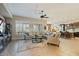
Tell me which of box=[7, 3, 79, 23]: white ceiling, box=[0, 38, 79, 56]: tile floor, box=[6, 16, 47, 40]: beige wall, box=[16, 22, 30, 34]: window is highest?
box=[7, 3, 79, 23]: white ceiling

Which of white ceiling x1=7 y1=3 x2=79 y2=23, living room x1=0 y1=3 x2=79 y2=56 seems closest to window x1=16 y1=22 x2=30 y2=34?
living room x1=0 y1=3 x2=79 y2=56

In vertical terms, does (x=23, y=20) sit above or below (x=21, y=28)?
above

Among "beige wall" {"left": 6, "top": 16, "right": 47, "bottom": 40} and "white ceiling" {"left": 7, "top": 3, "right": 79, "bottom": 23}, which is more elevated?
"white ceiling" {"left": 7, "top": 3, "right": 79, "bottom": 23}

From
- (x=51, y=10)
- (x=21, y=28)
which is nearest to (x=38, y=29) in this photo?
(x=21, y=28)

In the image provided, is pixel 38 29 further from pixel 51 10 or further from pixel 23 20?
pixel 51 10

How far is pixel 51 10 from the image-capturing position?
327 cm

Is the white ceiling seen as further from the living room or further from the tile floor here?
the tile floor

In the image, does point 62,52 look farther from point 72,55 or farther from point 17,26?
point 17,26

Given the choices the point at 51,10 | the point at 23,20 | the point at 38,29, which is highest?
the point at 51,10

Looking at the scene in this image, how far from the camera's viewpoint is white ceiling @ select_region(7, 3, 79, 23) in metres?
3.24

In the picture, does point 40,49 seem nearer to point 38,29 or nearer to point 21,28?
point 38,29

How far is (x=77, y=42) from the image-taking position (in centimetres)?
328

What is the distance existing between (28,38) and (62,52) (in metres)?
0.73

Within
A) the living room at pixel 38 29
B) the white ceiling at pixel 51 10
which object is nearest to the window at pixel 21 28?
the living room at pixel 38 29
